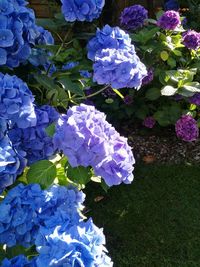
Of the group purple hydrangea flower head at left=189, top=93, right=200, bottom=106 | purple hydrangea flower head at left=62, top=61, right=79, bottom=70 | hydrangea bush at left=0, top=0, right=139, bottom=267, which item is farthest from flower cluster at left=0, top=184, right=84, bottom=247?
purple hydrangea flower head at left=189, top=93, right=200, bottom=106

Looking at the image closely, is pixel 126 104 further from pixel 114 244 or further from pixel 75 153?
pixel 75 153

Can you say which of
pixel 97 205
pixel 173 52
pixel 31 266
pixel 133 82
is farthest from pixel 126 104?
pixel 31 266

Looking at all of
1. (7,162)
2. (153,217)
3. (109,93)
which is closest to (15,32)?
(7,162)

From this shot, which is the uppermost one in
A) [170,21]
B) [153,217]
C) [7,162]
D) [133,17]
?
[7,162]

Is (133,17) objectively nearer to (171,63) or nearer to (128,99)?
(171,63)

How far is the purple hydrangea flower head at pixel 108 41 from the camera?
70.2 inches

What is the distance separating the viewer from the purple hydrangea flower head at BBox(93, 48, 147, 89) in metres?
1.63

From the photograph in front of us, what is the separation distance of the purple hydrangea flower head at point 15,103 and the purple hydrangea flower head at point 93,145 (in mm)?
121

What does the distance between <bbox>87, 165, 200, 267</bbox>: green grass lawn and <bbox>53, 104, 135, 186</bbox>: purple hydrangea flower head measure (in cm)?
119

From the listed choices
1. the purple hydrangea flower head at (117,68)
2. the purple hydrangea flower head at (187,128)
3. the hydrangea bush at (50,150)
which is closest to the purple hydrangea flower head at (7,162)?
the hydrangea bush at (50,150)

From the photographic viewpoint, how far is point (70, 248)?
1152mm

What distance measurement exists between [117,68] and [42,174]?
1.45 ft

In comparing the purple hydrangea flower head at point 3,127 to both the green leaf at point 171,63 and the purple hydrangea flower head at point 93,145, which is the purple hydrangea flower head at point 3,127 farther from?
the green leaf at point 171,63

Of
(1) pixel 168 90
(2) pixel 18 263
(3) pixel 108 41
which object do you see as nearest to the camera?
(2) pixel 18 263
